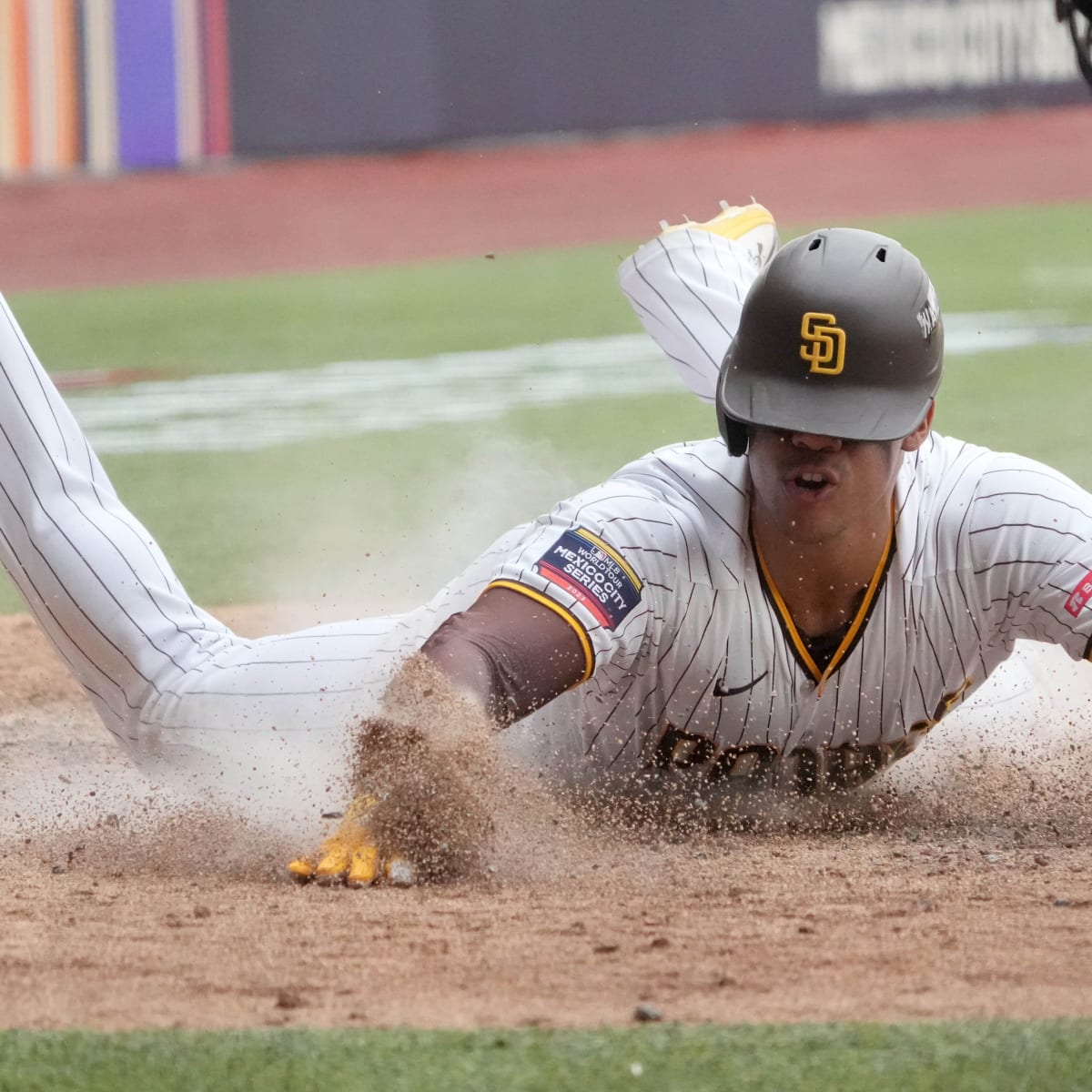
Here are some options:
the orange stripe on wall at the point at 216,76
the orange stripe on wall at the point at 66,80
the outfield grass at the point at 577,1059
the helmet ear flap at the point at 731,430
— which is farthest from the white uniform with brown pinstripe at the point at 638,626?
the orange stripe on wall at the point at 216,76

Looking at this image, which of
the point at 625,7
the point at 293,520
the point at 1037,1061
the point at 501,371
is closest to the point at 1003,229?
the point at 625,7

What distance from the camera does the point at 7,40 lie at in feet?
45.8

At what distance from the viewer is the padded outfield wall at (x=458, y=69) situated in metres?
14.4

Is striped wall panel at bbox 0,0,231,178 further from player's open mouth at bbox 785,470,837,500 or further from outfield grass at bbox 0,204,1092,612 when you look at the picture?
player's open mouth at bbox 785,470,837,500

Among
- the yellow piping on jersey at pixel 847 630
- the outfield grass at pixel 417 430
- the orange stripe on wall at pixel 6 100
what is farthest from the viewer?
the orange stripe on wall at pixel 6 100

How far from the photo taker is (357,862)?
2.88m

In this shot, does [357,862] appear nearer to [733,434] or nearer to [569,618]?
[569,618]

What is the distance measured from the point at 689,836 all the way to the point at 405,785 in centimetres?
65

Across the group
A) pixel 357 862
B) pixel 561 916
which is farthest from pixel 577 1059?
pixel 357 862

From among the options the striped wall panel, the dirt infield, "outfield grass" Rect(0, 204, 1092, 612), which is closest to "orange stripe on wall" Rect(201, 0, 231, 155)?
the striped wall panel

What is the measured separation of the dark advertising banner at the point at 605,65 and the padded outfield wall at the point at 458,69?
0.02 m

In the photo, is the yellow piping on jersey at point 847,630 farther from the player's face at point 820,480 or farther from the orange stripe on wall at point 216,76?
the orange stripe on wall at point 216,76

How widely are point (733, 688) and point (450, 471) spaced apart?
425cm

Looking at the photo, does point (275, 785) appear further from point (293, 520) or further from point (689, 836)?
point (293, 520)
